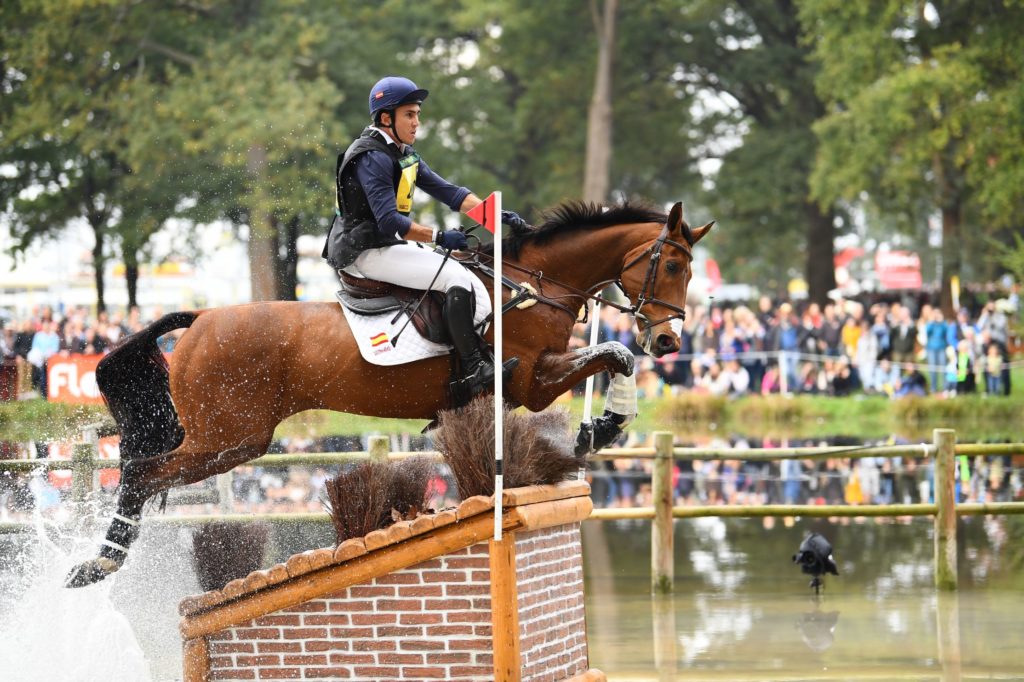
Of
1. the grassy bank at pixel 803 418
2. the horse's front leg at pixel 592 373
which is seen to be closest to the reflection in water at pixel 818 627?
the horse's front leg at pixel 592 373

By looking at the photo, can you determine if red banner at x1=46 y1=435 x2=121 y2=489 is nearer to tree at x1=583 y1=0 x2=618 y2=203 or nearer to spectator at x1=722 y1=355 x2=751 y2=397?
spectator at x1=722 y1=355 x2=751 y2=397

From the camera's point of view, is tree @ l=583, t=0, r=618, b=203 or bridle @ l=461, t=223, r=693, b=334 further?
tree @ l=583, t=0, r=618, b=203

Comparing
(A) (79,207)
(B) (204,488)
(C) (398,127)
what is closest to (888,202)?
(A) (79,207)

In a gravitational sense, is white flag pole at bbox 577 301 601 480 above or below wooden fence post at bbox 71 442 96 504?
above

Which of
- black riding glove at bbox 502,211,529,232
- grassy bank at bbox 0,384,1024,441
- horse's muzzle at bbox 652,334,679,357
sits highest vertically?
black riding glove at bbox 502,211,529,232

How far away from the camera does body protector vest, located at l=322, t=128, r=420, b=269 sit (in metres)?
7.22

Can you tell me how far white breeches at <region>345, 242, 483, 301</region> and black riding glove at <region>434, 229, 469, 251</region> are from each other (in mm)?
91

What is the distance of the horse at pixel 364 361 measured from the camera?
726 cm

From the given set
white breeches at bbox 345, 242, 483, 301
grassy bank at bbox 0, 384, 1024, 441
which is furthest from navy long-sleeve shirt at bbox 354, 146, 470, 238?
grassy bank at bbox 0, 384, 1024, 441

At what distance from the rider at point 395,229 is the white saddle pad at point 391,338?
0.11 meters

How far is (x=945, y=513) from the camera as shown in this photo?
10.2 m

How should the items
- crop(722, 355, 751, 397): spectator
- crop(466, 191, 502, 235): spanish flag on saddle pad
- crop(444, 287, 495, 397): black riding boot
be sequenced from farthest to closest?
crop(722, 355, 751, 397): spectator, crop(444, 287, 495, 397): black riding boot, crop(466, 191, 502, 235): spanish flag on saddle pad

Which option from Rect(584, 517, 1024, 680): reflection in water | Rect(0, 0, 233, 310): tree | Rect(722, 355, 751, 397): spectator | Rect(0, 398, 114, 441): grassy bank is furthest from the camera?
Rect(0, 0, 233, 310): tree

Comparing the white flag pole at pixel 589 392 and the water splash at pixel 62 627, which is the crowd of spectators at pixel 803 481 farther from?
the water splash at pixel 62 627
